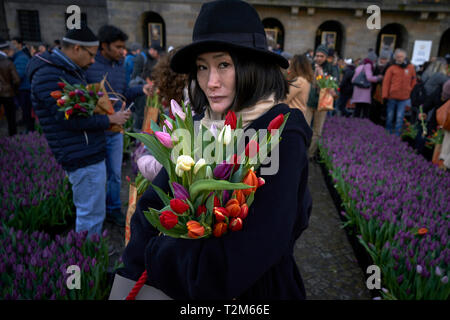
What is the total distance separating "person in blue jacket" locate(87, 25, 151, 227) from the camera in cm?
407

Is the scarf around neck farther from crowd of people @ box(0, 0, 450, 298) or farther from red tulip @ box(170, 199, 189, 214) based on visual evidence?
red tulip @ box(170, 199, 189, 214)

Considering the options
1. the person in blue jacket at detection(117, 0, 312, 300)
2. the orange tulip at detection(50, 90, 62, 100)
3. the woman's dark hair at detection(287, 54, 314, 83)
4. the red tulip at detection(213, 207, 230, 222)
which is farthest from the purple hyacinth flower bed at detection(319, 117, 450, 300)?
the orange tulip at detection(50, 90, 62, 100)

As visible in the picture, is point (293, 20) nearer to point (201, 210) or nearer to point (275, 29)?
point (275, 29)

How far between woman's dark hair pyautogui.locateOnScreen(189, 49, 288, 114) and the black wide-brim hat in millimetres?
42

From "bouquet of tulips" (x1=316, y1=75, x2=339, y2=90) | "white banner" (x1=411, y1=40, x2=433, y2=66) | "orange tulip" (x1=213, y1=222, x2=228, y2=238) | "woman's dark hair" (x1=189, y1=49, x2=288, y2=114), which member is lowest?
"orange tulip" (x1=213, y1=222, x2=228, y2=238)

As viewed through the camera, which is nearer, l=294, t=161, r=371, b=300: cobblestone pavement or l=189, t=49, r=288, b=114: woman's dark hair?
l=189, t=49, r=288, b=114: woman's dark hair

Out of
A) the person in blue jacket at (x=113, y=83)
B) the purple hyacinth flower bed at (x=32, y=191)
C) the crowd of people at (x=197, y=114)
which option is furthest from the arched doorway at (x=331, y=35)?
the purple hyacinth flower bed at (x=32, y=191)

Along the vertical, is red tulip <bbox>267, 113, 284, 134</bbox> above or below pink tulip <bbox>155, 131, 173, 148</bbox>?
above

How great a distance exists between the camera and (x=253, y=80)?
1.39 metres

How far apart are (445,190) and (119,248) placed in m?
4.16

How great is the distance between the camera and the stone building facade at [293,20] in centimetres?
2059

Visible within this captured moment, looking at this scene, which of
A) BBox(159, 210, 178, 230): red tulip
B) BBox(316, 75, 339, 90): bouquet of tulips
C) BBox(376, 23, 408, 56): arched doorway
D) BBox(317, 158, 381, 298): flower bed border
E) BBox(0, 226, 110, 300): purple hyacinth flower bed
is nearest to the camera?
BBox(159, 210, 178, 230): red tulip

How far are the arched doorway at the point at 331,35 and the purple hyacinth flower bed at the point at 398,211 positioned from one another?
19.6m

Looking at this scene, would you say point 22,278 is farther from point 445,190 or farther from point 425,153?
point 425,153
